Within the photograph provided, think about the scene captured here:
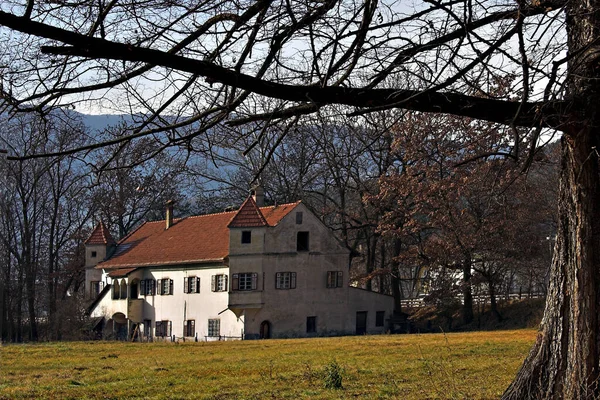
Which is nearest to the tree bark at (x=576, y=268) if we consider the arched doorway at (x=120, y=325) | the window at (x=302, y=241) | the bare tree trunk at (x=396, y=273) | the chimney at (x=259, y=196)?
the bare tree trunk at (x=396, y=273)

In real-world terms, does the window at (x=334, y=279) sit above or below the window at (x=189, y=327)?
above

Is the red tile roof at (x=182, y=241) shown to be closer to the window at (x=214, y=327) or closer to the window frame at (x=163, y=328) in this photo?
the window at (x=214, y=327)

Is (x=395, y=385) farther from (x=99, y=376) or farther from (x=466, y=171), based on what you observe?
(x=466, y=171)

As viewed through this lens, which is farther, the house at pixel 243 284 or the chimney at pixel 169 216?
the chimney at pixel 169 216

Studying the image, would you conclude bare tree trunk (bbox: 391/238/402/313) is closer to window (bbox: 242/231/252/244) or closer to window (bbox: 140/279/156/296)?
window (bbox: 242/231/252/244)

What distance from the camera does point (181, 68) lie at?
763 cm

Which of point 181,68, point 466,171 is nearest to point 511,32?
point 181,68

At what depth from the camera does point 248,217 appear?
51.4 metres

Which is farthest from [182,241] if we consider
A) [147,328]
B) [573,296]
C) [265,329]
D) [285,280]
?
[573,296]

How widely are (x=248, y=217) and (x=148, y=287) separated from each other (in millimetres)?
10043

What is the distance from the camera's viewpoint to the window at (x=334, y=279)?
54.0 m

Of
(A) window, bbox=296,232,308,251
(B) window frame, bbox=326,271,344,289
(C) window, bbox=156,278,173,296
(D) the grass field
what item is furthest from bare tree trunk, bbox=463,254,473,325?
(D) the grass field

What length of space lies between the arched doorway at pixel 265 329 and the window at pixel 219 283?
2.96m

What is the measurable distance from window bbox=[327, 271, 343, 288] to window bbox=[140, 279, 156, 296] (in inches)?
441
